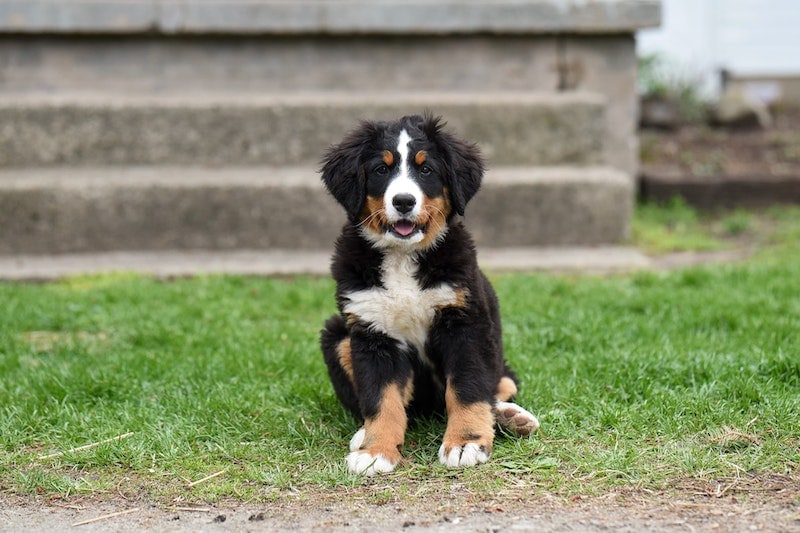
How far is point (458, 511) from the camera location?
361cm

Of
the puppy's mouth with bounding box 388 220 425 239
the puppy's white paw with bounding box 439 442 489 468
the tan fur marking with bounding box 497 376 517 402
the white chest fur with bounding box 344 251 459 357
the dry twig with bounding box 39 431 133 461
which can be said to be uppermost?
the puppy's mouth with bounding box 388 220 425 239

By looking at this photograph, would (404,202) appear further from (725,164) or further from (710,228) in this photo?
(725,164)

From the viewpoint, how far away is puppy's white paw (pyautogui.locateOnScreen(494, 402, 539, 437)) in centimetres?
428

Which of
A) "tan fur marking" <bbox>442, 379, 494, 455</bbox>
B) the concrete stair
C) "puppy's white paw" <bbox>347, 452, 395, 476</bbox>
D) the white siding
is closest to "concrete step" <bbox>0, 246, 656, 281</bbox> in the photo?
the concrete stair

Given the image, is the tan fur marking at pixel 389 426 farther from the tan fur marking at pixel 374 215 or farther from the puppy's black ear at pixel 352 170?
the puppy's black ear at pixel 352 170

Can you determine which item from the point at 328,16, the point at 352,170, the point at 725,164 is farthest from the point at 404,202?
the point at 725,164

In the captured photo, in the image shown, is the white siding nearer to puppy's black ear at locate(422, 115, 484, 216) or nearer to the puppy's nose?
puppy's black ear at locate(422, 115, 484, 216)

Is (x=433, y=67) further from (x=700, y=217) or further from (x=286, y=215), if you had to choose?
(x=700, y=217)

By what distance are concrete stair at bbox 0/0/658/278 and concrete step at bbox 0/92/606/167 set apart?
13mm

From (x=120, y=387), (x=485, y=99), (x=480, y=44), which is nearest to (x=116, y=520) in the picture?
(x=120, y=387)

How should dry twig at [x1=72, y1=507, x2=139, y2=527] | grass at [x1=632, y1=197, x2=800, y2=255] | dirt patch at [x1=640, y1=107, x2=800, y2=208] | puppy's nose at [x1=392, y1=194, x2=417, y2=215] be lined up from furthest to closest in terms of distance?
dirt patch at [x1=640, y1=107, x2=800, y2=208], grass at [x1=632, y1=197, x2=800, y2=255], puppy's nose at [x1=392, y1=194, x2=417, y2=215], dry twig at [x1=72, y1=507, x2=139, y2=527]

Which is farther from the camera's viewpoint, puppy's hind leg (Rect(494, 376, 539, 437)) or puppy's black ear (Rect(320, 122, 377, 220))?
puppy's black ear (Rect(320, 122, 377, 220))

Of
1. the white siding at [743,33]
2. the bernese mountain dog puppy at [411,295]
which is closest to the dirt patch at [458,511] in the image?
the bernese mountain dog puppy at [411,295]

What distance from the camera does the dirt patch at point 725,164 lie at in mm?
11344
